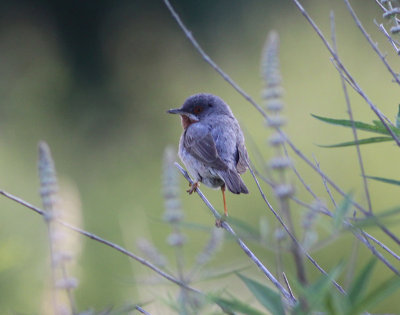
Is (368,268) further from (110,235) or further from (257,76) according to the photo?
(257,76)

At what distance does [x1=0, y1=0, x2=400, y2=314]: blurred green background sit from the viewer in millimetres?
6941

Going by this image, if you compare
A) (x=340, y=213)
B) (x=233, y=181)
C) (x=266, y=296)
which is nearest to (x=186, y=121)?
(x=233, y=181)

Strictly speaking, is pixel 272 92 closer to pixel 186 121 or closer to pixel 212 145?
pixel 212 145

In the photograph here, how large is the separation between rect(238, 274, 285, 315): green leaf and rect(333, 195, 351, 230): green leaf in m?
0.23

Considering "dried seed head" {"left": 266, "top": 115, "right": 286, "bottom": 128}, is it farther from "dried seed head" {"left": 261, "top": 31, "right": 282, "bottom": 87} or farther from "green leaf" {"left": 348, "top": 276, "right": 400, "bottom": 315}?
"green leaf" {"left": 348, "top": 276, "right": 400, "bottom": 315}

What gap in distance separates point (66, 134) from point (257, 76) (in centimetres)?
354

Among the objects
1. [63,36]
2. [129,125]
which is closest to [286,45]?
[129,125]

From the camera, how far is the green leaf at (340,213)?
156 cm

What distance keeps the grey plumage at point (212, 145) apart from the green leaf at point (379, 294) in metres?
2.82

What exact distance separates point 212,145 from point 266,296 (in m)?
3.06

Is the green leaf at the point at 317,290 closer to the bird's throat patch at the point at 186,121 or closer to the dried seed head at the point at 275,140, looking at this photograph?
the dried seed head at the point at 275,140

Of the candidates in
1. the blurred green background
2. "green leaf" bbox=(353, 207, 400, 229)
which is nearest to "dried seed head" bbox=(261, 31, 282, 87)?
"green leaf" bbox=(353, 207, 400, 229)

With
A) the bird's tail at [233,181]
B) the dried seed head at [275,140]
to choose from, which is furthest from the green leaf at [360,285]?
the bird's tail at [233,181]

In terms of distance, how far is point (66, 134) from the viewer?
39.5 feet
